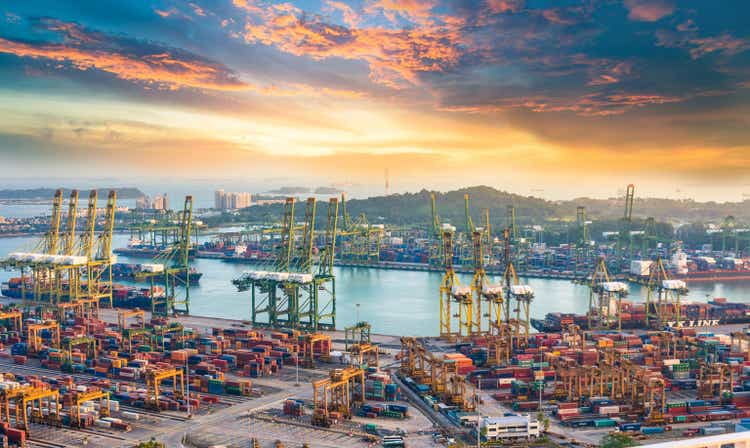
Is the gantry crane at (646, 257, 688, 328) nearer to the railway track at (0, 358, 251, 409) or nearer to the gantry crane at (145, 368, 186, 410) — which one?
the railway track at (0, 358, 251, 409)

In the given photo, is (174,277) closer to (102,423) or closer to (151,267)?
(151,267)

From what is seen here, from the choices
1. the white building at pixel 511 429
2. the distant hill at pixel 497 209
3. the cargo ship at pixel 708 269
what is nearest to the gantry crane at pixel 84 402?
the white building at pixel 511 429

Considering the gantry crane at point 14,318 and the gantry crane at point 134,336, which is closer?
the gantry crane at point 134,336

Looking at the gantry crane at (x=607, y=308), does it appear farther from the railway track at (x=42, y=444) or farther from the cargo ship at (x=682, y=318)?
the railway track at (x=42, y=444)

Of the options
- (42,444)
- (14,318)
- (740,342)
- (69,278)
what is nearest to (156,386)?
(42,444)

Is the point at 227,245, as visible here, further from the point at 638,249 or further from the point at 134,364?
the point at 134,364

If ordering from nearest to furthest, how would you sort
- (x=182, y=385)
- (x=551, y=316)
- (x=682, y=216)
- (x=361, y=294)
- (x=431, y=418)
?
1. (x=431, y=418)
2. (x=182, y=385)
3. (x=551, y=316)
4. (x=361, y=294)
5. (x=682, y=216)

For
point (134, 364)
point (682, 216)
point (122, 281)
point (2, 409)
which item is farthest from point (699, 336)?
point (682, 216)

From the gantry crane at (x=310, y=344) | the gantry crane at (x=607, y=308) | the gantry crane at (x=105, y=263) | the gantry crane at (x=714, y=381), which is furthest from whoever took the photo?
the gantry crane at (x=105, y=263)
